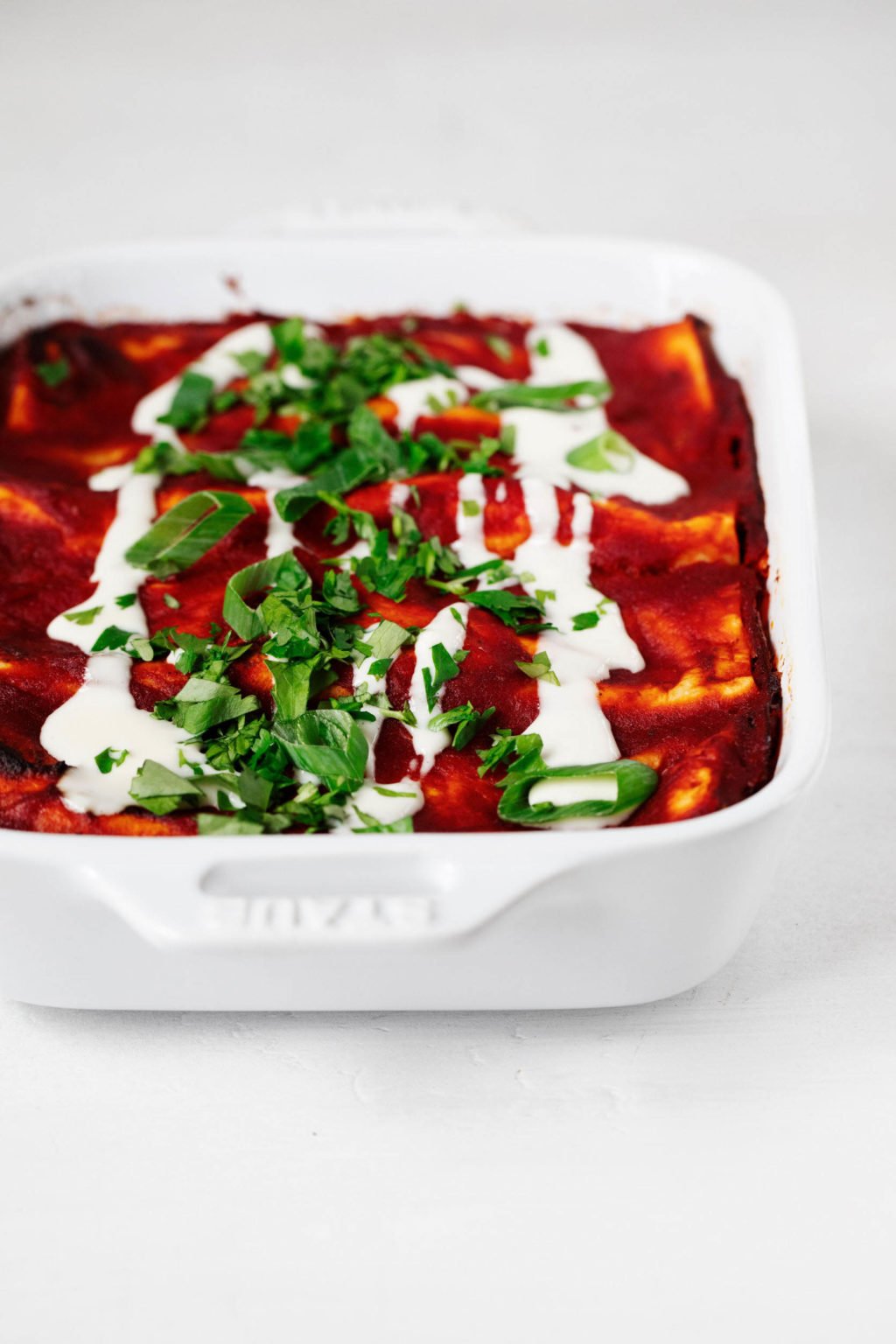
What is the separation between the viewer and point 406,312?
307 cm

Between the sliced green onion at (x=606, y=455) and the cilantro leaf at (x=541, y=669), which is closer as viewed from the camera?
the cilantro leaf at (x=541, y=669)

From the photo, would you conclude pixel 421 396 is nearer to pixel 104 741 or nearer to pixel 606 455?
pixel 606 455

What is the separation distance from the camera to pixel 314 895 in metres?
1.77

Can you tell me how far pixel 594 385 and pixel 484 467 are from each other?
1.27 ft

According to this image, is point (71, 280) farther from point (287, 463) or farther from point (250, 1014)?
point (250, 1014)

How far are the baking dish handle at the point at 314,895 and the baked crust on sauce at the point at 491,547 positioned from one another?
188mm

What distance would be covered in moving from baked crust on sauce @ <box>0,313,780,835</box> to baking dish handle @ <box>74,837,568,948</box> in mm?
188

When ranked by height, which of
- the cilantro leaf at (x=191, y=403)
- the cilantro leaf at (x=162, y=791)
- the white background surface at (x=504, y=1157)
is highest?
the cilantro leaf at (x=191, y=403)

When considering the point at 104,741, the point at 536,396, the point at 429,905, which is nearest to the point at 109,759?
the point at 104,741

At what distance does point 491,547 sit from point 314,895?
0.85 metres

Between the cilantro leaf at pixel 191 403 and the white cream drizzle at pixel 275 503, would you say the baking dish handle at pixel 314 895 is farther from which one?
the cilantro leaf at pixel 191 403

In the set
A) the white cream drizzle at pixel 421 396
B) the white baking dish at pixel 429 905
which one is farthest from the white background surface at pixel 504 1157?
the white cream drizzle at pixel 421 396

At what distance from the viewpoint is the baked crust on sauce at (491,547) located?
201cm

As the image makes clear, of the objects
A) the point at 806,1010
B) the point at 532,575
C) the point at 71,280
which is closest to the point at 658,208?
the point at 71,280
